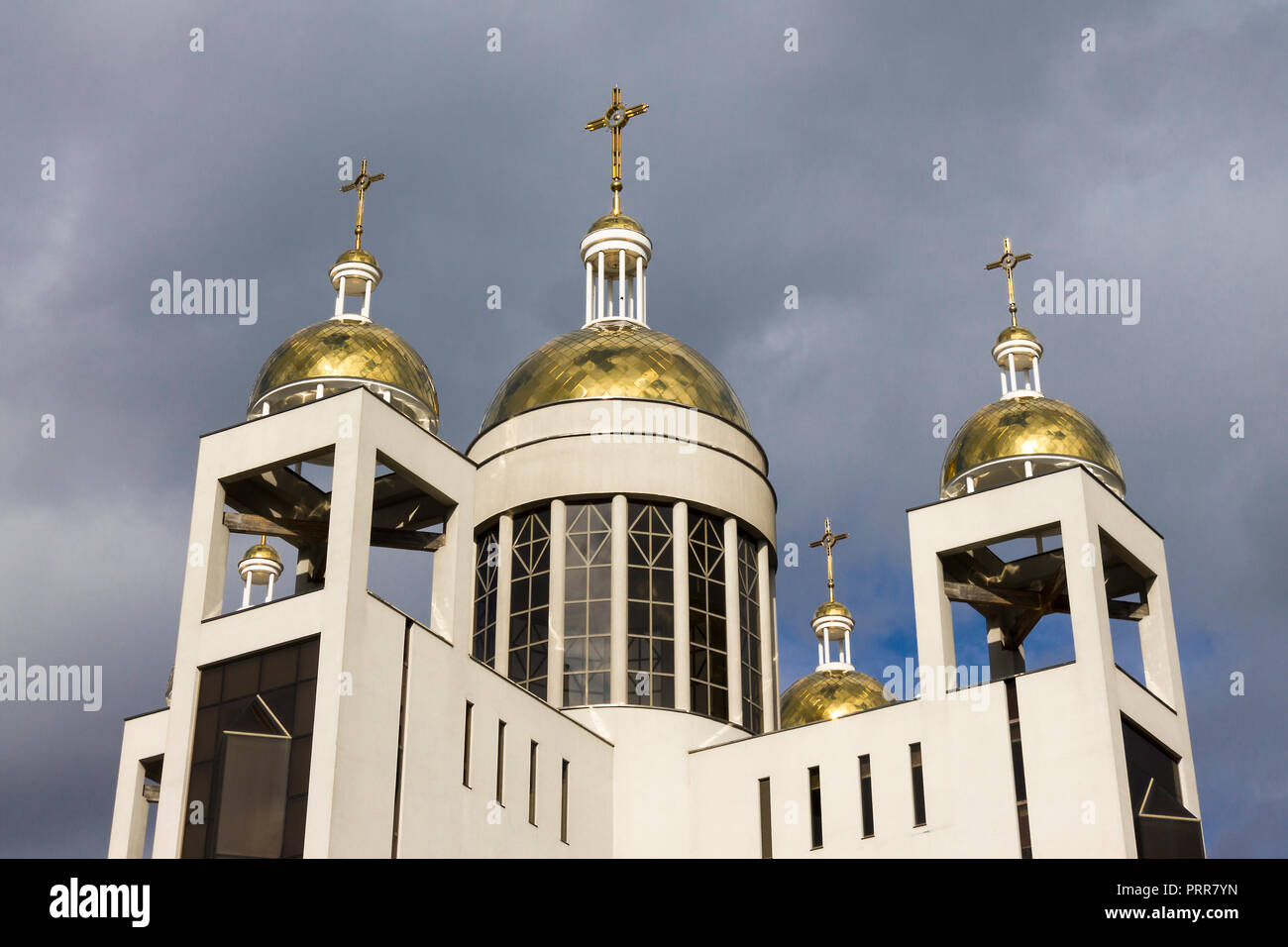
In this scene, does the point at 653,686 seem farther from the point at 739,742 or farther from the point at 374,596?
the point at 374,596

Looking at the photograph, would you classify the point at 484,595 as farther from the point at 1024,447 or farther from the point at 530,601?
the point at 1024,447

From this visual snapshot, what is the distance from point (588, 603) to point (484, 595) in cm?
218

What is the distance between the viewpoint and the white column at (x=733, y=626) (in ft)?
100

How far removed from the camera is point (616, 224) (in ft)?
115

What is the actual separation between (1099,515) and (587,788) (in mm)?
8755

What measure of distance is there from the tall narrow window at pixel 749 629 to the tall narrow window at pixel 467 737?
7474mm

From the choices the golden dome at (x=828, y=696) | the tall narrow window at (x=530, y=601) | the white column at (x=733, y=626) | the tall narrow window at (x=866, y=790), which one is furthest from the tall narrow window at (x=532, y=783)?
the golden dome at (x=828, y=696)

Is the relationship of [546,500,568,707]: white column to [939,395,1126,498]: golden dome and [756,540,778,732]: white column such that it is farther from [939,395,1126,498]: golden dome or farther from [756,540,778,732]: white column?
[939,395,1126,498]: golden dome

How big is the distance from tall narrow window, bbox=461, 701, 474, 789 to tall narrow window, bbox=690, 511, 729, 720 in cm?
609

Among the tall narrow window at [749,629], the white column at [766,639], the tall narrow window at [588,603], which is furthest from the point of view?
the white column at [766,639]

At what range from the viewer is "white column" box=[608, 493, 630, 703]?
96.6ft

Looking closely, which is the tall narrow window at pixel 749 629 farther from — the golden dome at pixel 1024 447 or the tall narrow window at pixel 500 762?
the tall narrow window at pixel 500 762

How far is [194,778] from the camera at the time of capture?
22750 millimetres
